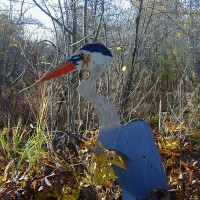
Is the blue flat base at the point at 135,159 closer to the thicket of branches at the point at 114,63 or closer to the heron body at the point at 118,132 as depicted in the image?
the heron body at the point at 118,132

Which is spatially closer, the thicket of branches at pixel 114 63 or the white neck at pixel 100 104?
the white neck at pixel 100 104

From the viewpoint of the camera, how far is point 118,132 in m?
2.07

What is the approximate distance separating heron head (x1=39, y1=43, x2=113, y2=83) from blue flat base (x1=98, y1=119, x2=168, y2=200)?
39 cm

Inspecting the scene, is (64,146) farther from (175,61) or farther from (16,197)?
(175,61)

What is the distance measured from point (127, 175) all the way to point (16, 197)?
699 mm

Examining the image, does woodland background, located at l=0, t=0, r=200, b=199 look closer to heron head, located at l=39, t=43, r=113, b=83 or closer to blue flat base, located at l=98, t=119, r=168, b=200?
blue flat base, located at l=98, t=119, r=168, b=200

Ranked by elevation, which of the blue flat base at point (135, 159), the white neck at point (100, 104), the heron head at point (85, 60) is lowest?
the blue flat base at point (135, 159)

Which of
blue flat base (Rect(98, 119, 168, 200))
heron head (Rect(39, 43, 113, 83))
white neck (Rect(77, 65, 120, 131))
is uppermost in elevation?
heron head (Rect(39, 43, 113, 83))

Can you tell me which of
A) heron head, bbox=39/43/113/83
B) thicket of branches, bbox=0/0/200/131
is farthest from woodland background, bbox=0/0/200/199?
heron head, bbox=39/43/113/83

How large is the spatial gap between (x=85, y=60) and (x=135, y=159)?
63 cm

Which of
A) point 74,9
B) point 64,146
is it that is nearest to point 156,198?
point 64,146

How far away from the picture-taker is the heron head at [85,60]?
210 centimetres

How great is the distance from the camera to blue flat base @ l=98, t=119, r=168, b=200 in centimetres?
206

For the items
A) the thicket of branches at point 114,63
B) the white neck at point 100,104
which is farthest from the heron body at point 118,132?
the thicket of branches at point 114,63
